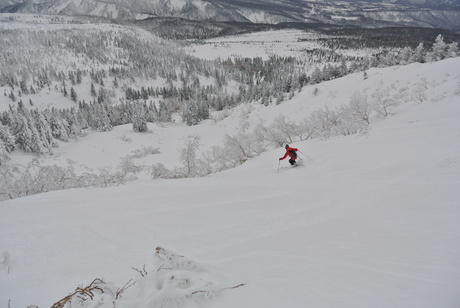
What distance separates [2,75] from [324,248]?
133252mm

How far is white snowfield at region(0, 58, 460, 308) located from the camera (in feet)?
6.37

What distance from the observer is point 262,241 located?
3131mm

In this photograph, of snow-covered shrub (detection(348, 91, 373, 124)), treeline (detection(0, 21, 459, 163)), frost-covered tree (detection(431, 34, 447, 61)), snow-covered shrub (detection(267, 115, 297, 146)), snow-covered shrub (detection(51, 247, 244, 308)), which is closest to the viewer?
snow-covered shrub (detection(51, 247, 244, 308))

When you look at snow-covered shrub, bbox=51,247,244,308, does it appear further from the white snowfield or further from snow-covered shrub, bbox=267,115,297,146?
snow-covered shrub, bbox=267,115,297,146

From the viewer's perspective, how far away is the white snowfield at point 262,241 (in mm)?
1942

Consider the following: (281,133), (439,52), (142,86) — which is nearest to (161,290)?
(281,133)

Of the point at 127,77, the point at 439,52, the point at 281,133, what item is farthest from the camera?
the point at 127,77

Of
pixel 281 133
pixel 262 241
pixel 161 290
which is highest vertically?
pixel 161 290

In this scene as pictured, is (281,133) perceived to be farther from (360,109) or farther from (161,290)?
(161,290)

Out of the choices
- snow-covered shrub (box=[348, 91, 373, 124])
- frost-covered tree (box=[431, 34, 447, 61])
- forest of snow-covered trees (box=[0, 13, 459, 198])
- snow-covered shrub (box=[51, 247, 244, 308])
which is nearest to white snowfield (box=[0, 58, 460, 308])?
snow-covered shrub (box=[51, 247, 244, 308])

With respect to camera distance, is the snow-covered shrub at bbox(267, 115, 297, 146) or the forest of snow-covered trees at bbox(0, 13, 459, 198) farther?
the forest of snow-covered trees at bbox(0, 13, 459, 198)

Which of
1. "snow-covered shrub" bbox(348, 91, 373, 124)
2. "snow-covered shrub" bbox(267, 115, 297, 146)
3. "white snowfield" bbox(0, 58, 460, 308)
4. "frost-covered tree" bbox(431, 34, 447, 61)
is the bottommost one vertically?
"snow-covered shrub" bbox(267, 115, 297, 146)

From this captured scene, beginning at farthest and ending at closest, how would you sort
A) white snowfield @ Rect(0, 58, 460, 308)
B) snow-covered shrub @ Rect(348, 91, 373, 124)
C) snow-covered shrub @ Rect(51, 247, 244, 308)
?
snow-covered shrub @ Rect(348, 91, 373, 124)
white snowfield @ Rect(0, 58, 460, 308)
snow-covered shrub @ Rect(51, 247, 244, 308)

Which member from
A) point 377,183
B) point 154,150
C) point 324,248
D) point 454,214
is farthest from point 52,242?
point 154,150
